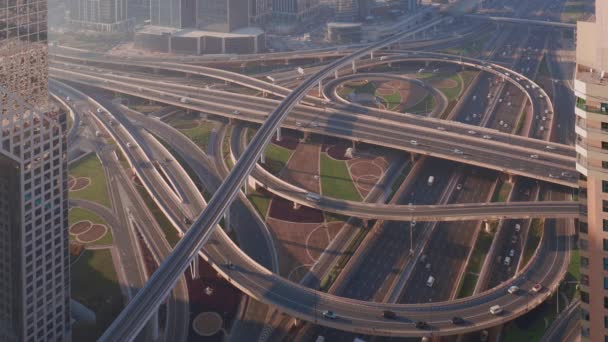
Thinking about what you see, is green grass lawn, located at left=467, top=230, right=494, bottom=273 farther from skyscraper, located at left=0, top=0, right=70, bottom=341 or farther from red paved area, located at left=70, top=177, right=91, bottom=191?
red paved area, located at left=70, top=177, right=91, bottom=191

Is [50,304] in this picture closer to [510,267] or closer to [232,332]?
[232,332]

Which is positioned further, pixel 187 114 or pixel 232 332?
pixel 187 114

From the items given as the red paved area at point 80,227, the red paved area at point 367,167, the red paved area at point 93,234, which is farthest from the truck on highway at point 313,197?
the red paved area at point 80,227

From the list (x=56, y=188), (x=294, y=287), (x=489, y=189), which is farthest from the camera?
(x=489, y=189)

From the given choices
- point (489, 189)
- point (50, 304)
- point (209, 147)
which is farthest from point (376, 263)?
point (209, 147)

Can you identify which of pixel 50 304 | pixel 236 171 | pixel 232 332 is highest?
pixel 236 171

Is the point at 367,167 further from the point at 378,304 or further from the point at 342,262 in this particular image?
the point at 378,304

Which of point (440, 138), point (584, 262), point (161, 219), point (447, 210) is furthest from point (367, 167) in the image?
point (584, 262)
